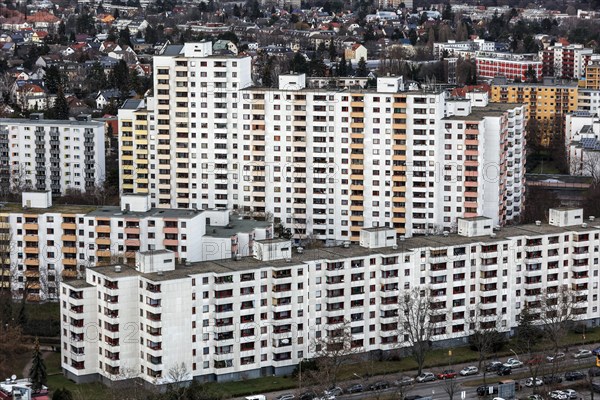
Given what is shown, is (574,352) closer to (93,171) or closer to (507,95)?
(93,171)

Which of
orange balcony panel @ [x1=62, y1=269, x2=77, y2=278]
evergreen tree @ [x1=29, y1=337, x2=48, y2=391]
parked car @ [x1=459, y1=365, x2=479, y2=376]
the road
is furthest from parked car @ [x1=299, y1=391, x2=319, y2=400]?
orange balcony panel @ [x1=62, y1=269, x2=77, y2=278]

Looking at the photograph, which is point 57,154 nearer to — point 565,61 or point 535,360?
point 535,360

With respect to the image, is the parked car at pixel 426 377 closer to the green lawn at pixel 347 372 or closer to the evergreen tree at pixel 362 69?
the green lawn at pixel 347 372

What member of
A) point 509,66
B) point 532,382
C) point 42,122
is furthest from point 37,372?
point 509,66

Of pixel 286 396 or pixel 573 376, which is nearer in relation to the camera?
pixel 286 396

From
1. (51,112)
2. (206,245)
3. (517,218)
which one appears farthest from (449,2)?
(206,245)

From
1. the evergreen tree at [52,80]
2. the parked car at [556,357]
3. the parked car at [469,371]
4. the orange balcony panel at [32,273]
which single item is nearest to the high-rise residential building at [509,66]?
the evergreen tree at [52,80]

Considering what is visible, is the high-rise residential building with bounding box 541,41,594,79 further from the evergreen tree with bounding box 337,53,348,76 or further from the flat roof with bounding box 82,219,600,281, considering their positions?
the flat roof with bounding box 82,219,600,281
